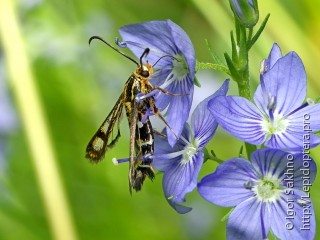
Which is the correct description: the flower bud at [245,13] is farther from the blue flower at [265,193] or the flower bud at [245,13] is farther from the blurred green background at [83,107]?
the blurred green background at [83,107]

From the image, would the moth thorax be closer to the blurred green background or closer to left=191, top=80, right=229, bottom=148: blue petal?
left=191, top=80, right=229, bottom=148: blue petal

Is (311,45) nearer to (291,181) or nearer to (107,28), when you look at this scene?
(107,28)

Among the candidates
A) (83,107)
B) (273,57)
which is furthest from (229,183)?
(83,107)

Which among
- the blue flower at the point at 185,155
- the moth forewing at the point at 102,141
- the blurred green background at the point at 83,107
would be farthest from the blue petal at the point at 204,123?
the blurred green background at the point at 83,107

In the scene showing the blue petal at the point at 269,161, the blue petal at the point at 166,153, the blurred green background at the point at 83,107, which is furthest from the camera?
the blurred green background at the point at 83,107

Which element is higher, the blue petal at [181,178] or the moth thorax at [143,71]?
the moth thorax at [143,71]

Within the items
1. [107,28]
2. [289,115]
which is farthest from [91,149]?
[107,28]

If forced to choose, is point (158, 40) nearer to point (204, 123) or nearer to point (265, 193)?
point (204, 123)
